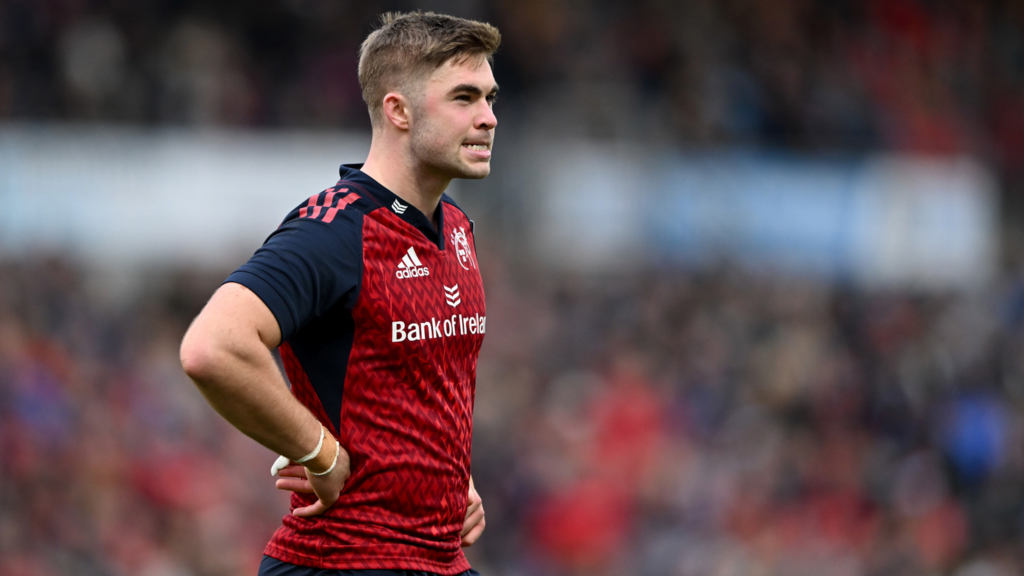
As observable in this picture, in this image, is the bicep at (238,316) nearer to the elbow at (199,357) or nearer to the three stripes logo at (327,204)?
the elbow at (199,357)

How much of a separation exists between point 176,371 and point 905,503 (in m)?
6.49

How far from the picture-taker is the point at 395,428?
327cm

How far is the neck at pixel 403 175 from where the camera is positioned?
3445mm

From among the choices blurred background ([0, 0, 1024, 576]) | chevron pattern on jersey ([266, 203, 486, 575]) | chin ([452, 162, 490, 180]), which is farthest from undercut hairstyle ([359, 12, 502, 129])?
blurred background ([0, 0, 1024, 576])

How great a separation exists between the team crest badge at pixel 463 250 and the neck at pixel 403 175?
17cm

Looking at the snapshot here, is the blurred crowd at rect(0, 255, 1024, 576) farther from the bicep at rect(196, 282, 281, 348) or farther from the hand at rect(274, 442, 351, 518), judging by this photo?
the bicep at rect(196, 282, 281, 348)

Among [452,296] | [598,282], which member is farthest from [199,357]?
[598,282]

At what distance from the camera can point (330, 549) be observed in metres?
3.25

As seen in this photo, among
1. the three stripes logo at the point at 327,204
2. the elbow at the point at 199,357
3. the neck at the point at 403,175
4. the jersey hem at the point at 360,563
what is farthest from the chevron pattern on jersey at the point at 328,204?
the jersey hem at the point at 360,563

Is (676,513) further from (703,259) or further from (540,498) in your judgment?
(703,259)

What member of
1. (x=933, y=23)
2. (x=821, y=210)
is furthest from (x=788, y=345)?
(x=933, y=23)

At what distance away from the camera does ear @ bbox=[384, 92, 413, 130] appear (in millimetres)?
3439

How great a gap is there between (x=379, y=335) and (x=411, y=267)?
0.23 metres

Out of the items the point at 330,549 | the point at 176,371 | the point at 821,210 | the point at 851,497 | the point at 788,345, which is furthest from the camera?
the point at 821,210
